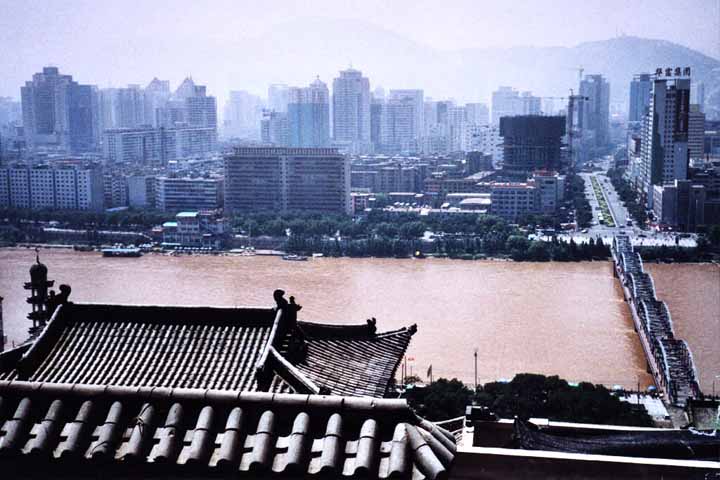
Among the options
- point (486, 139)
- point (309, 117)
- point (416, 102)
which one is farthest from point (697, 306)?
point (416, 102)

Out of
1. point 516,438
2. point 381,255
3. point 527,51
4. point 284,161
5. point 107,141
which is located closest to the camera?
point 516,438

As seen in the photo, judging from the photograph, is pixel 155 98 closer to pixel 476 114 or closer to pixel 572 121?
pixel 476 114

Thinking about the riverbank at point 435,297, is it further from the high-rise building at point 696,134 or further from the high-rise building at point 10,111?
the high-rise building at point 10,111

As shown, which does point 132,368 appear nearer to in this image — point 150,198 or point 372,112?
point 150,198

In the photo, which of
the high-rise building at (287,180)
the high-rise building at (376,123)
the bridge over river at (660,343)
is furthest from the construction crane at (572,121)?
the bridge over river at (660,343)

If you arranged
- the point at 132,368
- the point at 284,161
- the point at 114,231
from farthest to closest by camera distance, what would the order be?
the point at 284,161, the point at 114,231, the point at 132,368

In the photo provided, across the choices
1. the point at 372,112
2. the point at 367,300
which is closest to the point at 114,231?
the point at 367,300
